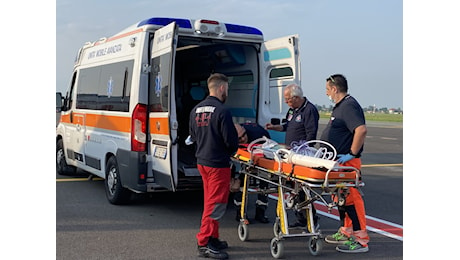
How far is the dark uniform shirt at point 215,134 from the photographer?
5152 mm

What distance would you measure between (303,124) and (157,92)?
1.92m

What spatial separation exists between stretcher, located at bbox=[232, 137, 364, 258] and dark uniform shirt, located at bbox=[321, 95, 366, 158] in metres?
0.13

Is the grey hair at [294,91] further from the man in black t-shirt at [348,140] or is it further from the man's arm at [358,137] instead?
the man's arm at [358,137]

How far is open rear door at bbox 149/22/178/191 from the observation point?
6098 mm

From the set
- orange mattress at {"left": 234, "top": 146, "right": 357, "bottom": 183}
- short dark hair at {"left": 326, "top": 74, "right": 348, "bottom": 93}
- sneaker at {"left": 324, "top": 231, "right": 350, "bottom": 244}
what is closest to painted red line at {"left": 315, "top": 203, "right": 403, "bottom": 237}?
sneaker at {"left": 324, "top": 231, "right": 350, "bottom": 244}

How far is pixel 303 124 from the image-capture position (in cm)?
610

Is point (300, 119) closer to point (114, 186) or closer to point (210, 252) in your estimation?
point (210, 252)

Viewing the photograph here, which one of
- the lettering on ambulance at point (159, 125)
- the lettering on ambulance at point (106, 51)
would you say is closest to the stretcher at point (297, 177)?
the lettering on ambulance at point (159, 125)

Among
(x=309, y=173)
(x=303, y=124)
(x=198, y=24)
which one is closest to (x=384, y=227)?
(x=303, y=124)

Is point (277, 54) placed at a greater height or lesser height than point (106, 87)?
greater

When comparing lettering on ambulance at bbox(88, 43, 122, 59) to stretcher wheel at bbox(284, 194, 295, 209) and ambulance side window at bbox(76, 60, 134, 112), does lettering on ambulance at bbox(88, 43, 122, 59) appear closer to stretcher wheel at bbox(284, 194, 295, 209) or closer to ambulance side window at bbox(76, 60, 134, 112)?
ambulance side window at bbox(76, 60, 134, 112)

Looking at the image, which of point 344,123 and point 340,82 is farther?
point 340,82

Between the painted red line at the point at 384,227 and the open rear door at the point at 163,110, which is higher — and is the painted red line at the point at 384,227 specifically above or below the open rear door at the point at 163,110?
below

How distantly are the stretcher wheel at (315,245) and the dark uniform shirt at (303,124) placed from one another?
130 centimetres
